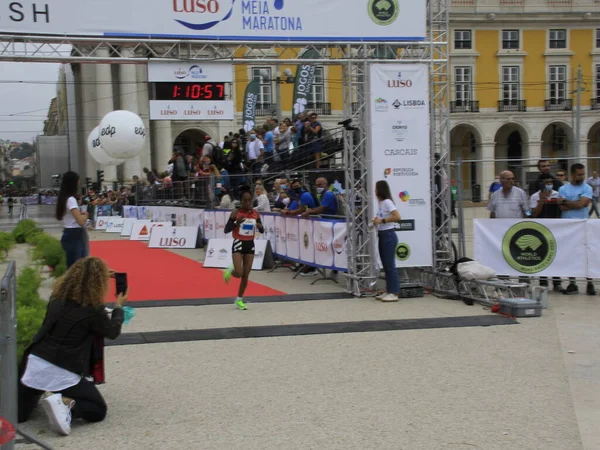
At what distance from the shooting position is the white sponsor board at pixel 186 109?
12641 millimetres

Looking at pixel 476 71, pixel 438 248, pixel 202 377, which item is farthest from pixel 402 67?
pixel 476 71

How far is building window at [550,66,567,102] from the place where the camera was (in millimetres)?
62594

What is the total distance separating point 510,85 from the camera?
205 ft

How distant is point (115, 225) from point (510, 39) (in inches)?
1630

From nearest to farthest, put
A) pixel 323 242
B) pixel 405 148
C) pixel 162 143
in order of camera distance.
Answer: pixel 405 148, pixel 323 242, pixel 162 143

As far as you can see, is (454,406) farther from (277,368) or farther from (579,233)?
→ (579,233)

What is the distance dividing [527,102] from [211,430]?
61570mm

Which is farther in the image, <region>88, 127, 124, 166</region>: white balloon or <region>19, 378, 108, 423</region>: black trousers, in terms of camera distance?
<region>88, 127, 124, 166</region>: white balloon

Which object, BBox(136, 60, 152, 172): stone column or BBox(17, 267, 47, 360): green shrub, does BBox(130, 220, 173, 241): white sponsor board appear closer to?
BBox(17, 267, 47, 360): green shrub

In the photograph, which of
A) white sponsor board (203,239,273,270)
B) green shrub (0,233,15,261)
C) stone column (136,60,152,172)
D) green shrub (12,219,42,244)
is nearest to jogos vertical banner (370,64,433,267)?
white sponsor board (203,239,273,270)

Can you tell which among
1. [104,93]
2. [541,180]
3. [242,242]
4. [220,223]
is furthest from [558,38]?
[242,242]

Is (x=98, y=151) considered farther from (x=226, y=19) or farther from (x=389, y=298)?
(x=389, y=298)

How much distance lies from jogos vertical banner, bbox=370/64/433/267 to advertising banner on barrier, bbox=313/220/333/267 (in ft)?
5.14

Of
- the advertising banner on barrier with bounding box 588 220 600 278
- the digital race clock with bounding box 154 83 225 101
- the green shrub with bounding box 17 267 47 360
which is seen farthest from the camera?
the digital race clock with bounding box 154 83 225 101
